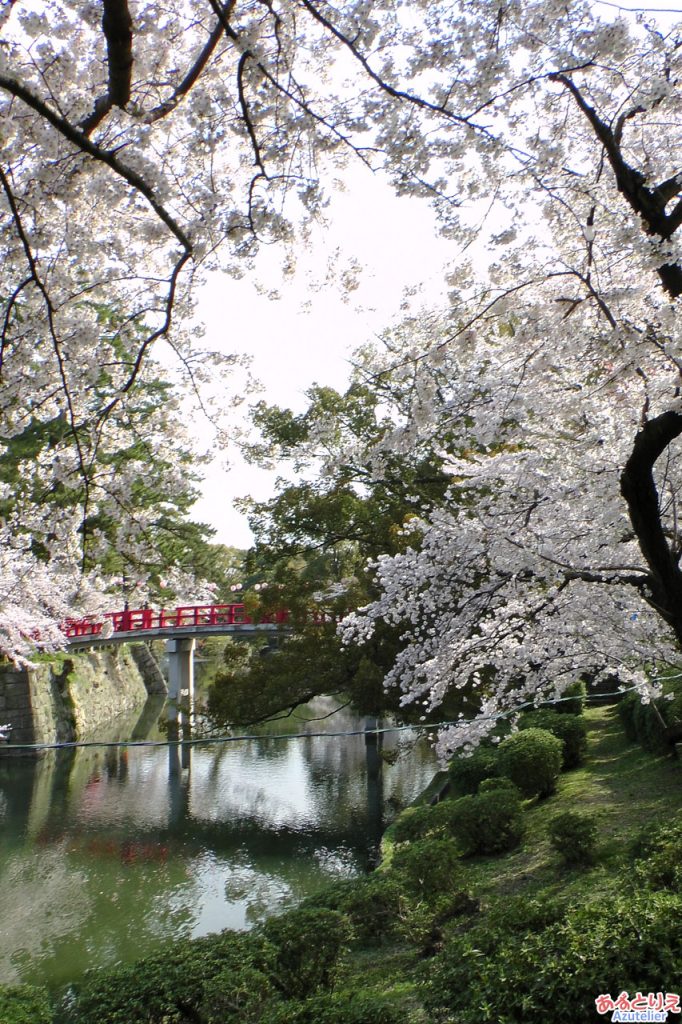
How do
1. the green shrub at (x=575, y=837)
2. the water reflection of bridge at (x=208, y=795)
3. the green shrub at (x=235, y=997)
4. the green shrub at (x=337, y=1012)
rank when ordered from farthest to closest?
the water reflection of bridge at (x=208, y=795) < the green shrub at (x=575, y=837) < the green shrub at (x=235, y=997) < the green shrub at (x=337, y=1012)

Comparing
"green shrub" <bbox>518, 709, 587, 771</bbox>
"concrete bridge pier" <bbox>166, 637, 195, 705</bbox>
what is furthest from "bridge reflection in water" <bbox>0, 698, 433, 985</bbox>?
"concrete bridge pier" <bbox>166, 637, 195, 705</bbox>

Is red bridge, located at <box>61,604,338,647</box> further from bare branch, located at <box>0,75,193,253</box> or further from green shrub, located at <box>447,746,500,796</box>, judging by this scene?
bare branch, located at <box>0,75,193,253</box>

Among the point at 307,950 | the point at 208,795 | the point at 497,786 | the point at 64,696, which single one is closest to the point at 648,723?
the point at 497,786

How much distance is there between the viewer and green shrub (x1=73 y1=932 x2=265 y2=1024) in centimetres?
383

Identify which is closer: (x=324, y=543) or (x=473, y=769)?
(x=473, y=769)

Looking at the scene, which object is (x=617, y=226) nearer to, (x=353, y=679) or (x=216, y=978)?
A: (x=216, y=978)

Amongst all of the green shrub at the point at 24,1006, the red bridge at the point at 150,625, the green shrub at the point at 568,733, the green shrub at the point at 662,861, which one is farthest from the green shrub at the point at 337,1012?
the red bridge at the point at 150,625

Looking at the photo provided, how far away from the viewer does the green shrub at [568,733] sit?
911cm

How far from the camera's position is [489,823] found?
677cm

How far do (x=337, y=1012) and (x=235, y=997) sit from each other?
3.03 ft

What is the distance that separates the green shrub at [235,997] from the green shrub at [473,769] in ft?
16.5

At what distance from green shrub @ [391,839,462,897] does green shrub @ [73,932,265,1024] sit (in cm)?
146

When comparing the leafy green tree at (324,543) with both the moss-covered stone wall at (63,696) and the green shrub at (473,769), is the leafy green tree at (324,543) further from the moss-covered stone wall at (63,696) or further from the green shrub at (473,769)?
the moss-covered stone wall at (63,696)

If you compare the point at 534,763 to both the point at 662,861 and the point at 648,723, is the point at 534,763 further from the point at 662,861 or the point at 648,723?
the point at 662,861
